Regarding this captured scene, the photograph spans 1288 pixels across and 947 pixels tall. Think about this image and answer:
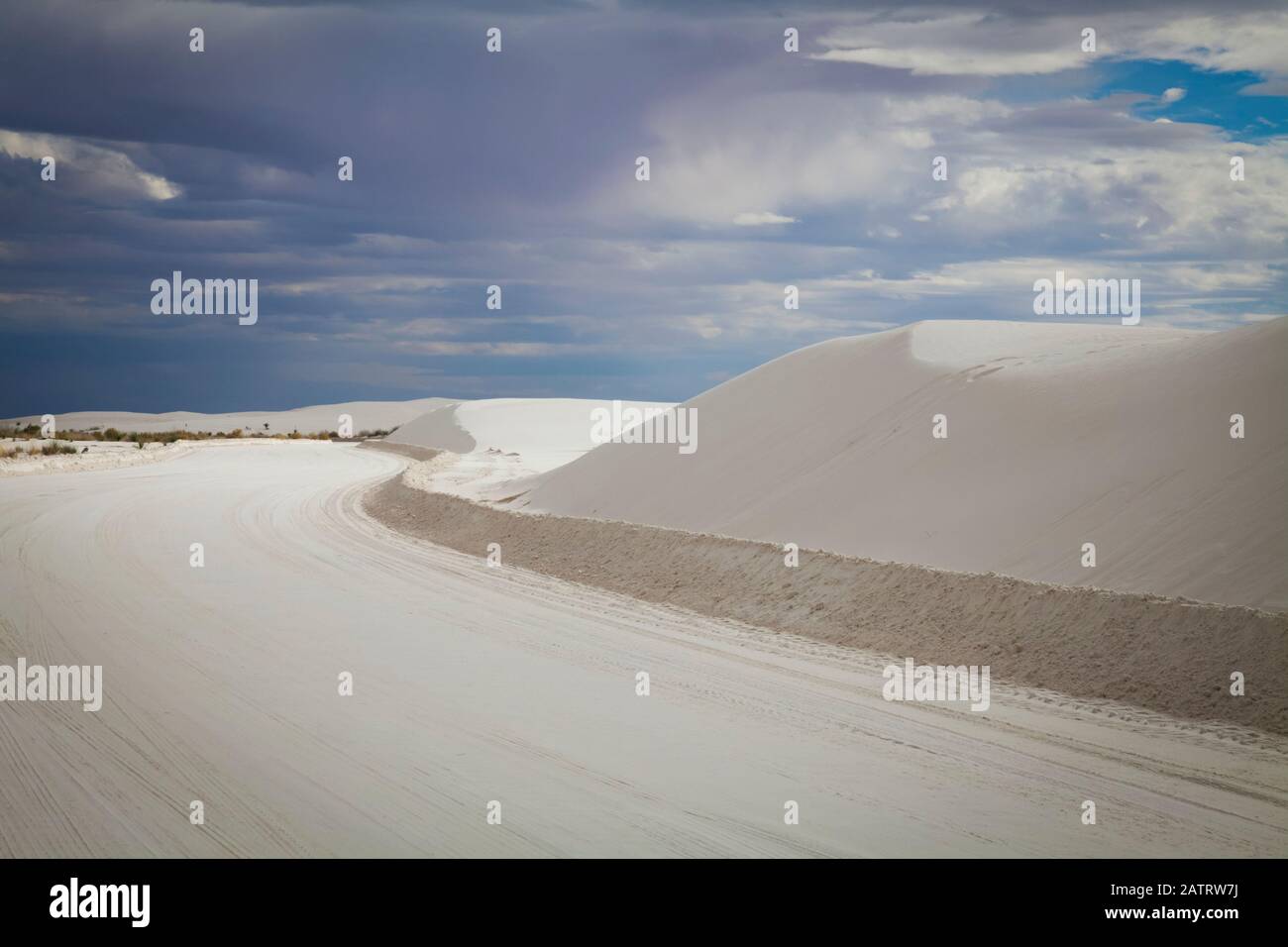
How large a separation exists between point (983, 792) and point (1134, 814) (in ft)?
2.85

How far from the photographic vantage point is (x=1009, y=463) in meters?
15.2

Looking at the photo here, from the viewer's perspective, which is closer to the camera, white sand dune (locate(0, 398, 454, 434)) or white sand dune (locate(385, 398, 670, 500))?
white sand dune (locate(385, 398, 670, 500))

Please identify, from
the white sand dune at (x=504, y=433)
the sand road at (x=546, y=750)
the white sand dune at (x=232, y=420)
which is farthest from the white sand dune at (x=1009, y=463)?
the white sand dune at (x=232, y=420)

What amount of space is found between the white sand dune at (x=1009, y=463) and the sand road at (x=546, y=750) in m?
3.14

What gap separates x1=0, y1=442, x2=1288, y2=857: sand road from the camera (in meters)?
5.95

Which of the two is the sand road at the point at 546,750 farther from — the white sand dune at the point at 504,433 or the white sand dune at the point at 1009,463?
the white sand dune at the point at 504,433

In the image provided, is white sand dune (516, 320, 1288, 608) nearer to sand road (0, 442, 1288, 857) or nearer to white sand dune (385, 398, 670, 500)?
sand road (0, 442, 1288, 857)

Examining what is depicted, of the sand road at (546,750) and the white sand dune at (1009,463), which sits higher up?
the white sand dune at (1009,463)

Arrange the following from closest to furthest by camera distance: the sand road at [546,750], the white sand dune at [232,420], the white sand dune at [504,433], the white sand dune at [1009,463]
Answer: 1. the sand road at [546,750]
2. the white sand dune at [1009,463]
3. the white sand dune at [504,433]
4. the white sand dune at [232,420]

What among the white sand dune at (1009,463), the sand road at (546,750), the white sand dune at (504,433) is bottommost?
the sand road at (546,750)

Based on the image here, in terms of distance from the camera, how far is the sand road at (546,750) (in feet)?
19.5

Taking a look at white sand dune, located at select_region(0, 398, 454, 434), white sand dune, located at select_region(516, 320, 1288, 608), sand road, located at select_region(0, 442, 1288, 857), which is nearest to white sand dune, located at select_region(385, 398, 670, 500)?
white sand dune, located at select_region(516, 320, 1288, 608)

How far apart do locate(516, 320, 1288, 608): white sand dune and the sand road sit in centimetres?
314
